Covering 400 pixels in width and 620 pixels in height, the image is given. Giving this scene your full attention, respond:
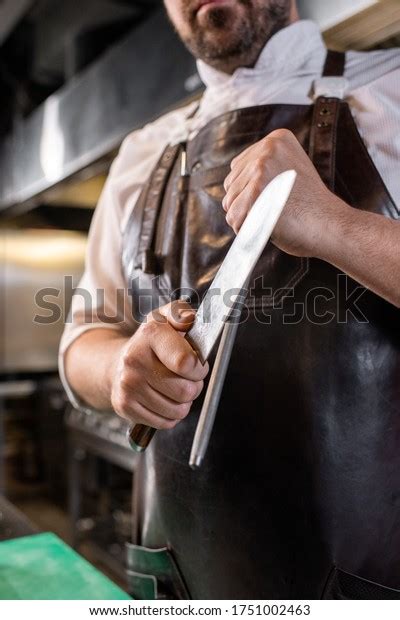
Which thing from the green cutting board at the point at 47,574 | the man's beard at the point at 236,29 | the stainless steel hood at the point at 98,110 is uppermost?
the stainless steel hood at the point at 98,110

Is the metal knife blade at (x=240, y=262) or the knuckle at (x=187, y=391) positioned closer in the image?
the metal knife blade at (x=240, y=262)

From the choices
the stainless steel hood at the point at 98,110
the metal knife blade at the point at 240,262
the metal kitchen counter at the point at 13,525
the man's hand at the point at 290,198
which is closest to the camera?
the metal knife blade at the point at 240,262

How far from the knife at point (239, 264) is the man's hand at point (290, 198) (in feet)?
0.19

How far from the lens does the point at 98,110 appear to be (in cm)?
195

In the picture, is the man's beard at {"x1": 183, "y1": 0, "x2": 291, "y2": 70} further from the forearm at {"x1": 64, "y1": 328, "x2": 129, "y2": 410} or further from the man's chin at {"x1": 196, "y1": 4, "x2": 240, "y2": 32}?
the forearm at {"x1": 64, "y1": 328, "x2": 129, "y2": 410}

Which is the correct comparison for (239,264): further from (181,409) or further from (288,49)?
(288,49)

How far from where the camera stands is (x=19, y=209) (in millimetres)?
2729

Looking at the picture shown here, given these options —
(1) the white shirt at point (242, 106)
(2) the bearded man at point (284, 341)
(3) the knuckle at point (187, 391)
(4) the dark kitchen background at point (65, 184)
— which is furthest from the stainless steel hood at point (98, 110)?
(3) the knuckle at point (187, 391)

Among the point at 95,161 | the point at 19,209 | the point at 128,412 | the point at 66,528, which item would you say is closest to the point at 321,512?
the point at 128,412

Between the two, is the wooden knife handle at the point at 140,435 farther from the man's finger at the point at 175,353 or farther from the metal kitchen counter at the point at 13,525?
the metal kitchen counter at the point at 13,525

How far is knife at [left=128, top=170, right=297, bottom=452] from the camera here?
45 centimetres

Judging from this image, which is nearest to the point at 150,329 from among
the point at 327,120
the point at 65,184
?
the point at 327,120

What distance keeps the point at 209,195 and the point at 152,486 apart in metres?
0.38

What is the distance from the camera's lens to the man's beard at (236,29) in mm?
758
